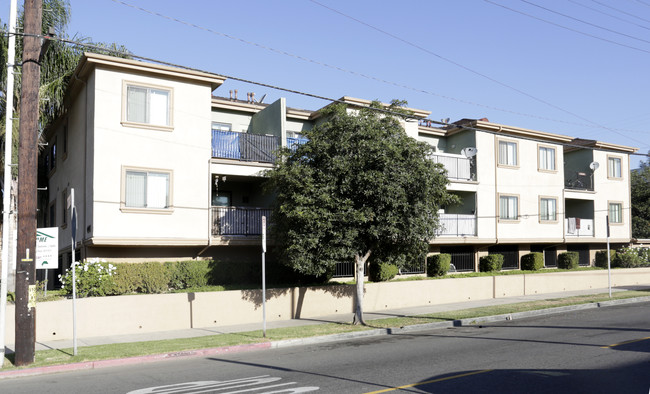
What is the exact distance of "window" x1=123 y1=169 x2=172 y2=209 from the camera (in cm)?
1962

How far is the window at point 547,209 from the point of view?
3234cm

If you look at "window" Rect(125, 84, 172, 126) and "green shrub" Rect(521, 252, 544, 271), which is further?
"green shrub" Rect(521, 252, 544, 271)

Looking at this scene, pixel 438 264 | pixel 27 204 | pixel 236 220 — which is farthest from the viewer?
pixel 438 264

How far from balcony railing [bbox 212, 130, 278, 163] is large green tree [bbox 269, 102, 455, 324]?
15.5 ft

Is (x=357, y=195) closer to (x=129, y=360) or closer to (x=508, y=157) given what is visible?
(x=129, y=360)

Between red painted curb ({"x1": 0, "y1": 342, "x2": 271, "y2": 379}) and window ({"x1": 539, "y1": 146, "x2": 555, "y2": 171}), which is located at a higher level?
window ({"x1": 539, "y1": 146, "x2": 555, "y2": 171})

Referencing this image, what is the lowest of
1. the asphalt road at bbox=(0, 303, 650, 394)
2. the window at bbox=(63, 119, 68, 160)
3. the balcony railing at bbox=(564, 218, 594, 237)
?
the asphalt road at bbox=(0, 303, 650, 394)

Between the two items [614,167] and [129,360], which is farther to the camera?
[614,167]

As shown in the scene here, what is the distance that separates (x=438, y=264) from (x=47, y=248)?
17.9m

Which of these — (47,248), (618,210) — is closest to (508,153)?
(618,210)

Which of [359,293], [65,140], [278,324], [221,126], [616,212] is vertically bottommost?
[278,324]

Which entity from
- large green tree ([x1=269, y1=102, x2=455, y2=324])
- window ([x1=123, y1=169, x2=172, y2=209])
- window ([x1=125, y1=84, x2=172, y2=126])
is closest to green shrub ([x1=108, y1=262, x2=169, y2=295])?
window ([x1=123, y1=169, x2=172, y2=209])

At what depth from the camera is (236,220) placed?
21547mm

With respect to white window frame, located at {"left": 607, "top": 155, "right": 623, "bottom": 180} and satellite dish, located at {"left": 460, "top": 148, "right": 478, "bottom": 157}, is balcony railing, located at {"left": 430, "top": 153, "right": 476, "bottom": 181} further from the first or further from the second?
white window frame, located at {"left": 607, "top": 155, "right": 623, "bottom": 180}
